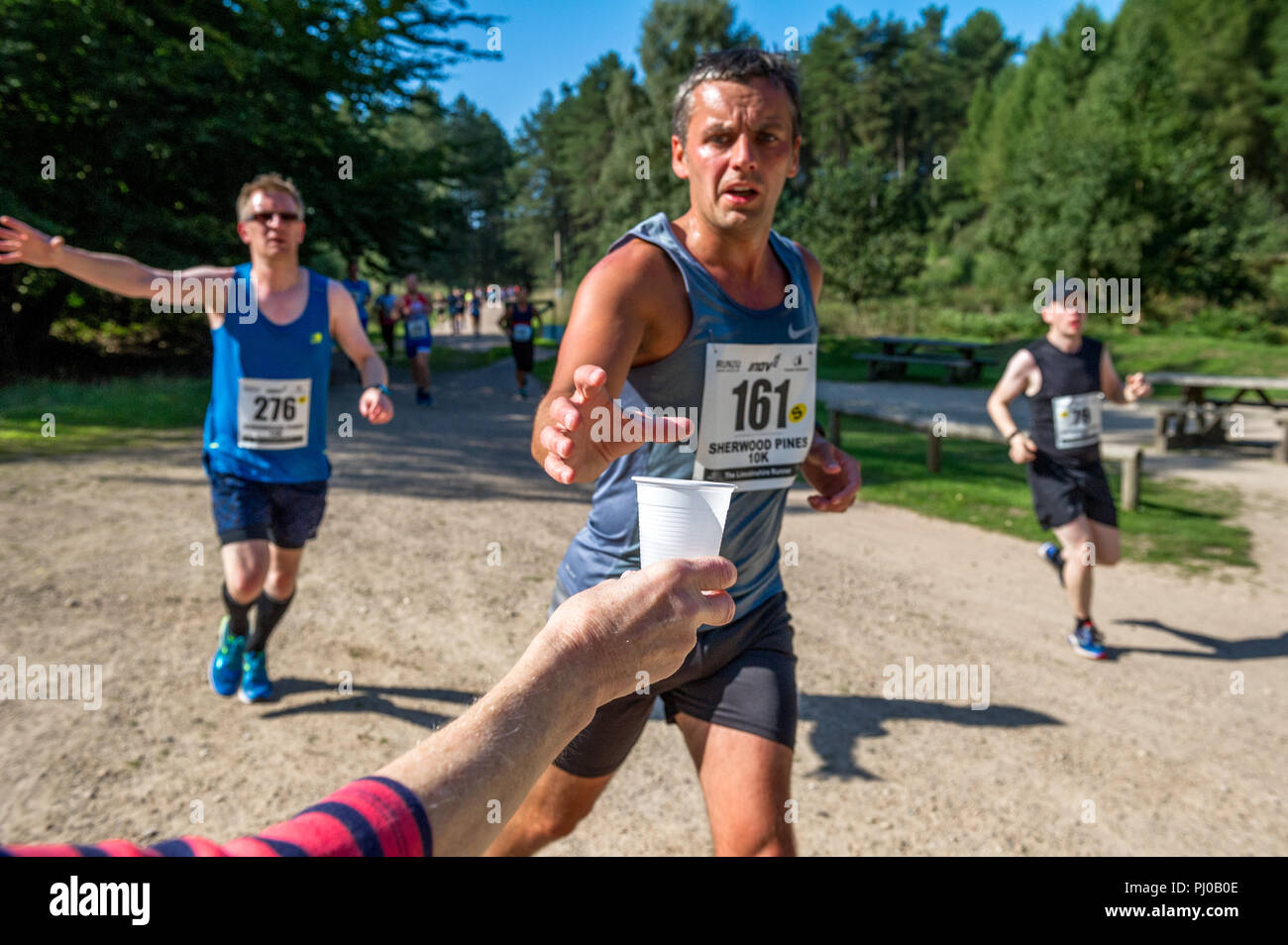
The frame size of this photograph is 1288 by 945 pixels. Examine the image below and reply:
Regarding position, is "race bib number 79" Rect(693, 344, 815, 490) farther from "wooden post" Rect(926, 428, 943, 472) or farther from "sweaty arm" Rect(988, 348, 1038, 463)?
"wooden post" Rect(926, 428, 943, 472)

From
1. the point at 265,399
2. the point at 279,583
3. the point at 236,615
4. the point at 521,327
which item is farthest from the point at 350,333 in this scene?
the point at 521,327

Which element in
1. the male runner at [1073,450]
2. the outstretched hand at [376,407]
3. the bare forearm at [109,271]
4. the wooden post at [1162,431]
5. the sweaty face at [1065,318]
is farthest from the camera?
the wooden post at [1162,431]

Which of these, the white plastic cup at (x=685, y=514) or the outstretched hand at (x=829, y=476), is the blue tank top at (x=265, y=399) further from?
the white plastic cup at (x=685, y=514)

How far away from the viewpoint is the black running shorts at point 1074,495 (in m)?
5.54

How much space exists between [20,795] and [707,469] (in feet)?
10.2

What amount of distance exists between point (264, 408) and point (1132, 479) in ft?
26.9

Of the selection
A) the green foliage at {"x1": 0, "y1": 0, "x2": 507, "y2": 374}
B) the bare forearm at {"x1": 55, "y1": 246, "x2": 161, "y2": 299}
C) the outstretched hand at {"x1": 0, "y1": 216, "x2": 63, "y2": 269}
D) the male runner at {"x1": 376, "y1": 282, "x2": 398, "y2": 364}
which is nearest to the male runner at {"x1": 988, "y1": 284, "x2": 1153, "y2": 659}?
the bare forearm at {"x1": 55, "y1": 246, "x2": 161, "y2": 299}

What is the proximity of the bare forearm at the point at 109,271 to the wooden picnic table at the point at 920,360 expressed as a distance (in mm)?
17461

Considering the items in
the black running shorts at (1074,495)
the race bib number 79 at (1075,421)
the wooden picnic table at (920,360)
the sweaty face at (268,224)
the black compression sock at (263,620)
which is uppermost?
the wooden picnic table at (920,360)

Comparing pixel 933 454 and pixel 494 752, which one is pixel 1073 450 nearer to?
pixel 933 454

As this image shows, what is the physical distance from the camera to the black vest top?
18.3 ft

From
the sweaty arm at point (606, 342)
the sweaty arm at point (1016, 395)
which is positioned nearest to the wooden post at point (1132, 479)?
the sweaty arm at point (1016, 395)
